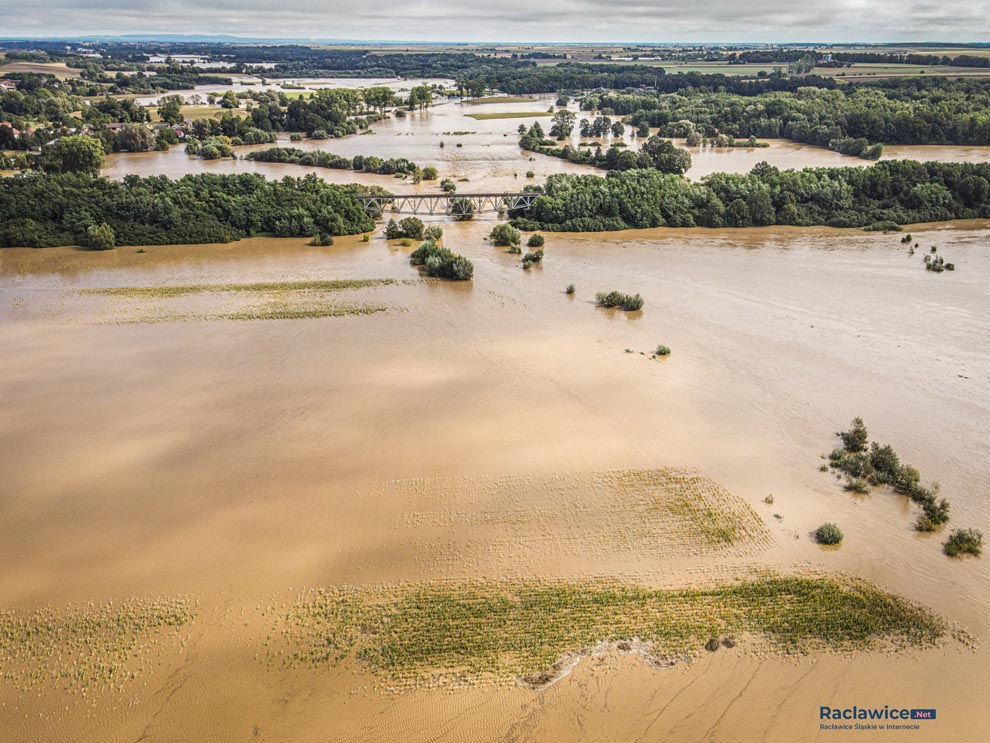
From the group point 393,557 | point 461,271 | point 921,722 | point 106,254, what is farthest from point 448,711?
point 106,254

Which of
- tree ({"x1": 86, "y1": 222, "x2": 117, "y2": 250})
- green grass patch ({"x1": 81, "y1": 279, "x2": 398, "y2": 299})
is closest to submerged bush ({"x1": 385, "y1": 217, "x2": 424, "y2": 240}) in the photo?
green grass patch ({"x1": 81, "y1": 279, "x2": 398, "y2": 299})

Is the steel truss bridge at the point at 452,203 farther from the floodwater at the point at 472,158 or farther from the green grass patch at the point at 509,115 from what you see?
the green grass patch at the point at 509,115

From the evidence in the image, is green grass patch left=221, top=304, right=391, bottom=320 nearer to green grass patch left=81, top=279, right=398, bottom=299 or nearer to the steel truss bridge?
green grass patch left=81, top=279, right=398, bottom=299

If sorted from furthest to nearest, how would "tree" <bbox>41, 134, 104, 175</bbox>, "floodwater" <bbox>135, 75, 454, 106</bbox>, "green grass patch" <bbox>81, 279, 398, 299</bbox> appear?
1. "floodwater" <bbox>135, 75, 454, 106</bbox>
2. "tree" <bbox>41, 134, 104, 175</bbox>
3. "green grass patch" <bbox>81, 279, 398, 299</bbox>

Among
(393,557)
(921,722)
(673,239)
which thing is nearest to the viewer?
(921,722)

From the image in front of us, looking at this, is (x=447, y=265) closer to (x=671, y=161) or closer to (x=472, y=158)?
(x=671, y=161)

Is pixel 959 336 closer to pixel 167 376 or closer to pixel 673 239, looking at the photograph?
pixel 673 239

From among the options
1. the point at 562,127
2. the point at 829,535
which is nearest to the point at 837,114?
the point at 562,127
